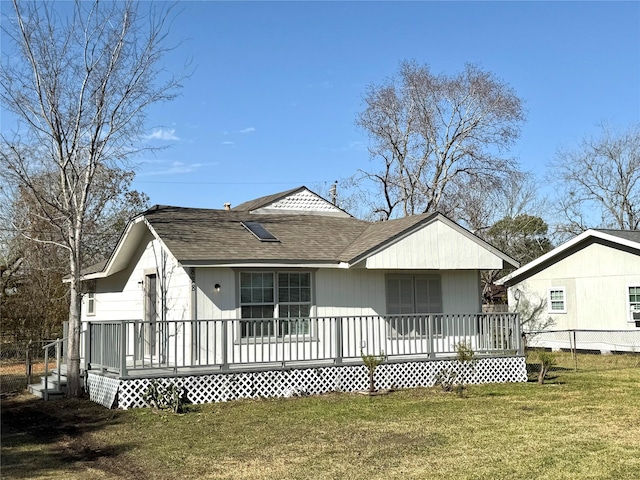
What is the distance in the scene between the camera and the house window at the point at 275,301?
14.3 m

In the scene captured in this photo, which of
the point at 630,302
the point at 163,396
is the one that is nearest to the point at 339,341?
the point at 163,396

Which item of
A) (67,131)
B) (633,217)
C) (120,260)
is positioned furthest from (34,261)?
(633,217)

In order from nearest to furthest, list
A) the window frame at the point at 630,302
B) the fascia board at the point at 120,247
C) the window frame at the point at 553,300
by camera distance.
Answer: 1. the fascia board at the point at 120,247
2. the window frame at the point at 630,302
3. the window frame at the point at 553,300

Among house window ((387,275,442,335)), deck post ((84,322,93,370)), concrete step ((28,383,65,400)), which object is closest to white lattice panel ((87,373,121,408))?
deck post ((84,322,93,370))

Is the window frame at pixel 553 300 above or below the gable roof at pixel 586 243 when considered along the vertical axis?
below

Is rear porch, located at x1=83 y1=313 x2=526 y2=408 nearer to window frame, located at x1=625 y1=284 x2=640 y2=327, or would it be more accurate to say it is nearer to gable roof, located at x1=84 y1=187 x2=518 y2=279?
gable roof, located at x1=84 y1=187 x2=518 y2=279

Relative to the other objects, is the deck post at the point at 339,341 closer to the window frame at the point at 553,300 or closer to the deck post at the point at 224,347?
the deck post at the point at 224,347

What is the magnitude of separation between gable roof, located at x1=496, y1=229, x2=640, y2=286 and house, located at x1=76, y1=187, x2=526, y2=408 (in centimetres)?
712

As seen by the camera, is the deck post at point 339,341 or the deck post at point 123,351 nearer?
the deck post at point 123,351

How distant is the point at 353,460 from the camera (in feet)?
26.3

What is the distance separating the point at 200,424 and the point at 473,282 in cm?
843

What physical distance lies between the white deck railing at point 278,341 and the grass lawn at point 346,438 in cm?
97

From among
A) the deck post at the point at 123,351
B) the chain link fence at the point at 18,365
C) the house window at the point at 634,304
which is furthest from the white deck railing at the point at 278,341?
the house window at the point at 634,304

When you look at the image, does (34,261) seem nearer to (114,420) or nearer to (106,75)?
(106,75)
